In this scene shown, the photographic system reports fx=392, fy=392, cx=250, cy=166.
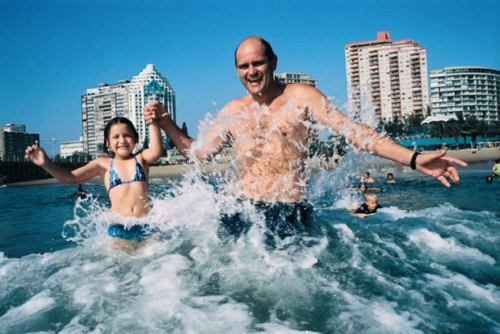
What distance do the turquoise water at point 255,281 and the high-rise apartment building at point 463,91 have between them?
127 m

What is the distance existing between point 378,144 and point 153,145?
7.35 ft

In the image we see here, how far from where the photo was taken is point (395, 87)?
122125mm

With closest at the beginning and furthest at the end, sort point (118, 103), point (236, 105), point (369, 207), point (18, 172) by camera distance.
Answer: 1. point (236, 105)
2. point (369, 207)
3. point (18, 172)
4. point (118, 103)

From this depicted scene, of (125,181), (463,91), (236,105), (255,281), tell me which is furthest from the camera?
(463,91)

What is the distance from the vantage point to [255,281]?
113 inches

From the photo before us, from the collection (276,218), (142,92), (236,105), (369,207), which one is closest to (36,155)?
(236,105)

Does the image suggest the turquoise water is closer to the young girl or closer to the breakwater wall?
the young girl

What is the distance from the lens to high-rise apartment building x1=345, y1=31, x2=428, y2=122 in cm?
11838

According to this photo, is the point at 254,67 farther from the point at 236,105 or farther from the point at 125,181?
the point at 125,181

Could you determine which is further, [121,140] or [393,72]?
[393,72]

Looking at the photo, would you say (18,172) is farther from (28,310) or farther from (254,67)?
(254,67)

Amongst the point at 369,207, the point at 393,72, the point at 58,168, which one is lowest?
the point at 369,207

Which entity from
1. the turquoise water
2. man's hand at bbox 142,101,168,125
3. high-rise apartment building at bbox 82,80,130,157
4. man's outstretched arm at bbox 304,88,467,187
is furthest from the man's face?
high-rise apartment building at bbox 82,80,130,157

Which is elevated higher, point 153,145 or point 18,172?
point 153,145
